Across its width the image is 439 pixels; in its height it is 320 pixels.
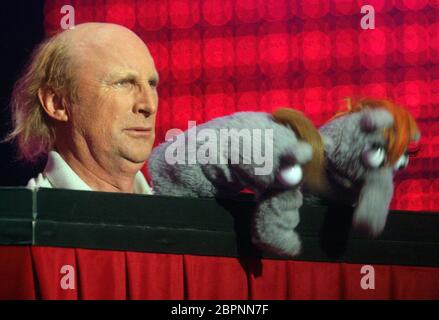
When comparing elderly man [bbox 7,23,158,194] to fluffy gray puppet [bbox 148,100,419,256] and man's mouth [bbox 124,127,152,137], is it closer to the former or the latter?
man's mouth [bbox 124,127,152,137]

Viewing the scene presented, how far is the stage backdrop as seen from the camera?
250 cm

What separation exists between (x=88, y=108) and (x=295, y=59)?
23.4 inches

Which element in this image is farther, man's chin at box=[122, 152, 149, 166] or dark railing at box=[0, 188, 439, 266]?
man's chin at box=[122, 152, 149, 166]

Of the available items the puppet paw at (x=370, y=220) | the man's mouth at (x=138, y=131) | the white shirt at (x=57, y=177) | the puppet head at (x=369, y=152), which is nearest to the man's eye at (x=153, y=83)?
the man's mouth at (x=138, y=131)

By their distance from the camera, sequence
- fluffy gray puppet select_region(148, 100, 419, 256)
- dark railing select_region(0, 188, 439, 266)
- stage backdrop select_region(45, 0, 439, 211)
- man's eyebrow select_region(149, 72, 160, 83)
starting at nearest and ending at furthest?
1. dark railing select_region(0, 188, 439, 266)
2. fluffy gray puppet select_region(148, 100, 419, 256)
3. man's eyebrow select_region(149, 72, 160, 83)
4. stage backdrop select_region(45, 0, 439, 211)

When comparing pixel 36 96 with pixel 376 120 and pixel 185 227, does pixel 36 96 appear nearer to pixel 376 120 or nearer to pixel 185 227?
pixel 185 227

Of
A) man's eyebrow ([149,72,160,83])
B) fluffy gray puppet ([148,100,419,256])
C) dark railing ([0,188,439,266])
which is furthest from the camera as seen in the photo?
man's eyebrow ([149,72,160,83])

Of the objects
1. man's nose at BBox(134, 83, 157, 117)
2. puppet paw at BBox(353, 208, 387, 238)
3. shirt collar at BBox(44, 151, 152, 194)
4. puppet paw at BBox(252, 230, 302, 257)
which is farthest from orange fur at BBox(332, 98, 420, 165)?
shirt collar at BBox(44, 151, 152, 194)

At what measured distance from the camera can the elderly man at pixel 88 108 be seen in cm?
223

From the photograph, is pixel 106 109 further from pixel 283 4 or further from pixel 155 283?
pixel 283 4

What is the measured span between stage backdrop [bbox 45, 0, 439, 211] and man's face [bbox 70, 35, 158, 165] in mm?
213

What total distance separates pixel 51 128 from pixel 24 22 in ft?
1.00
